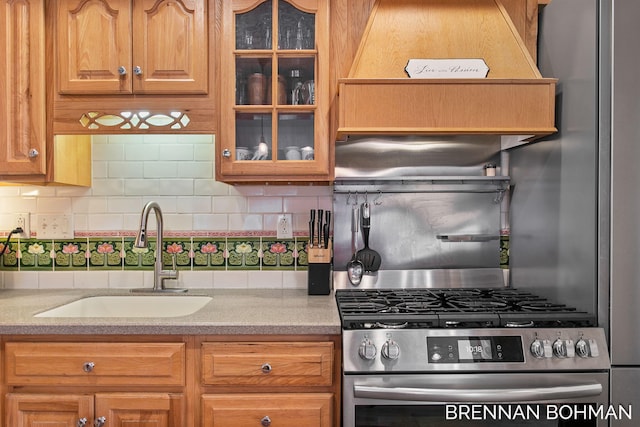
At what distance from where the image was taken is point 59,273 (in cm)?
224

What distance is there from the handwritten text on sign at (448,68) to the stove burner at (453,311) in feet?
2.86

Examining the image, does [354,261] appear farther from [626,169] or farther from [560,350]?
[626,169]

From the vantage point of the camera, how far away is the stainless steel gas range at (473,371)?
150cm

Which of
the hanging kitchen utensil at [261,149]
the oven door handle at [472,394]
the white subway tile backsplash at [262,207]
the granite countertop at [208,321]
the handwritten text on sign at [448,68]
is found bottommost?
the oven door handle at [472,394]

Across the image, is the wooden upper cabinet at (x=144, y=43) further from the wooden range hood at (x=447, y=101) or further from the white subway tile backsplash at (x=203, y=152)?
the wooden range hood at (x=447, y=101)

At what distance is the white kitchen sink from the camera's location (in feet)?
6.77

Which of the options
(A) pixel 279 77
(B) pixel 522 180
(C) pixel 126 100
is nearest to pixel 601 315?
(B) pixel 522 180

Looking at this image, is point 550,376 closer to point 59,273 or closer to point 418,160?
point 418,160

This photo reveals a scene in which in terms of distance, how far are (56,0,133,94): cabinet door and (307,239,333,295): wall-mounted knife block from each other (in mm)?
1020

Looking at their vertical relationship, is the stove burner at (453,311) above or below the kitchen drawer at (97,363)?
above

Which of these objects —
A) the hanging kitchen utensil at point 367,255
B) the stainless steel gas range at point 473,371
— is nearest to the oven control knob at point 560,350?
the stainless steel gas range at point 473,371

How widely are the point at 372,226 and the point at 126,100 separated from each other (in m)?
1.19

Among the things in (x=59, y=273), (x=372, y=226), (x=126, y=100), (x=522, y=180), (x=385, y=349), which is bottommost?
(x=385, y=349)

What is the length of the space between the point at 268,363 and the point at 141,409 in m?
0.46
